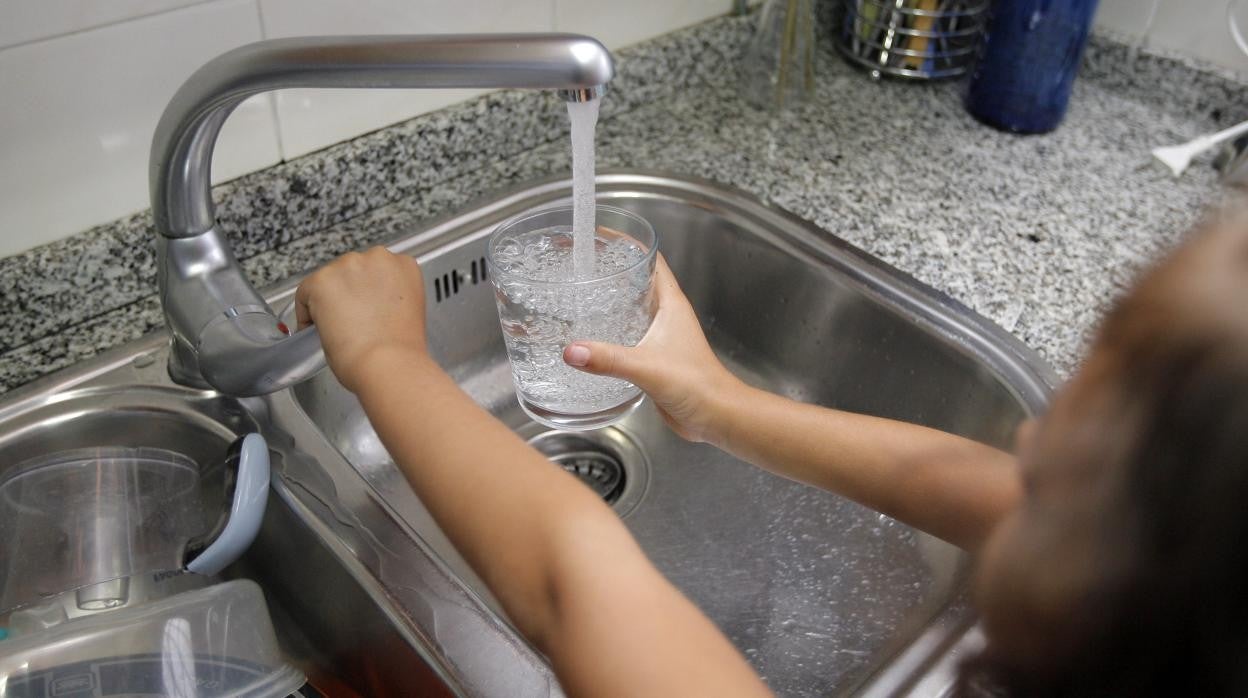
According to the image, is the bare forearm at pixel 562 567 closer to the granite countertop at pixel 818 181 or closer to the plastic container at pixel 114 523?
the plastic container at pixel 114 523

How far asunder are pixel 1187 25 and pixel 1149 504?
44.3 inches

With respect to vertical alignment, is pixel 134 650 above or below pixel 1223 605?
below

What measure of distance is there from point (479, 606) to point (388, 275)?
0.24 meters

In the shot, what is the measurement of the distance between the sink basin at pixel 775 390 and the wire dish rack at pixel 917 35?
397 millimetres

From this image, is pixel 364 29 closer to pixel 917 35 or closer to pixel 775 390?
pixel 775 390

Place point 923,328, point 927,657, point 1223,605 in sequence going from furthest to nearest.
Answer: point 923,328
point 927,657
point 1223,605

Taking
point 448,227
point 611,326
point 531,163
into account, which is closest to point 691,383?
point 611,326

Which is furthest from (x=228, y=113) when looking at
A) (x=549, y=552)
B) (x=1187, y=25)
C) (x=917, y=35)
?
(x=1187, y=25)

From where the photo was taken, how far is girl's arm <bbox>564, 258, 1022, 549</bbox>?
685 millimetres

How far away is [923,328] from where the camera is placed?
0.91 metres

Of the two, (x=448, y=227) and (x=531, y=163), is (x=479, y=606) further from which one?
(x=531, y=163)

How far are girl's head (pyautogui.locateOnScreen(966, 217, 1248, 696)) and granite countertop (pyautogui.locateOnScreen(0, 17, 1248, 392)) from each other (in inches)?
18.9

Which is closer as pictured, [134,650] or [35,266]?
[134,650]

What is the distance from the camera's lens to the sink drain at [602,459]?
1000mm
